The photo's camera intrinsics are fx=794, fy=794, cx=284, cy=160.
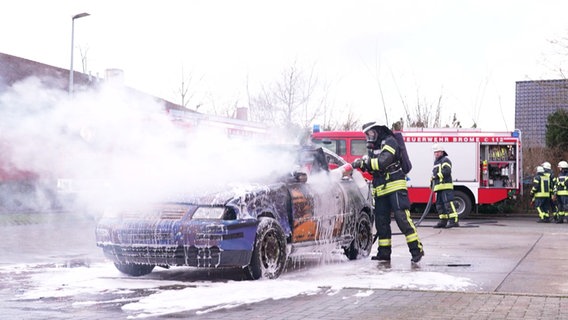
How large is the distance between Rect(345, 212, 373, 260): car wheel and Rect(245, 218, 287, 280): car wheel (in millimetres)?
2302

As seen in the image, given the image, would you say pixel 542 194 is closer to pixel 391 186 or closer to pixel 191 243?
pixel 391 186

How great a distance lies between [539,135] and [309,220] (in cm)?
2937

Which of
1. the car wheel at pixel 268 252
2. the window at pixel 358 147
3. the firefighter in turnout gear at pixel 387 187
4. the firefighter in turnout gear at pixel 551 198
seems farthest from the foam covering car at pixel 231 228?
the firefighter in turnout gear at pixel 551 198

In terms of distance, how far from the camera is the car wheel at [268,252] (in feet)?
28.2

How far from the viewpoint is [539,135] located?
36812mm

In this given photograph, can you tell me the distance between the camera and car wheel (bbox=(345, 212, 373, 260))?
11.2 metres

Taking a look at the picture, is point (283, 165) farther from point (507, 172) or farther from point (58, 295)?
point (507, 172)

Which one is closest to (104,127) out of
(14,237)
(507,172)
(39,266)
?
(39,266)

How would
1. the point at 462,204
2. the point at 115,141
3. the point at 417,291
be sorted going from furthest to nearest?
the point at 462,204 → the point at 115,141 → the point at 417,291

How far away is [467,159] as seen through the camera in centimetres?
2414

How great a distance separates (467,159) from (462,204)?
139 centimetres

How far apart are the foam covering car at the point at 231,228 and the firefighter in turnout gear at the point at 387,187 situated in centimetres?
96

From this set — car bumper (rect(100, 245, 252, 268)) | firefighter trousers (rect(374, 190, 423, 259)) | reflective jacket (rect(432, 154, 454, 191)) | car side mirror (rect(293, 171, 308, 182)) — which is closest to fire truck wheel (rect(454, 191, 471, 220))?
reflective jacket (rect(432, 154, 454, 191))

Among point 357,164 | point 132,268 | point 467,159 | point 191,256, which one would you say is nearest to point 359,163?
point 357,164
